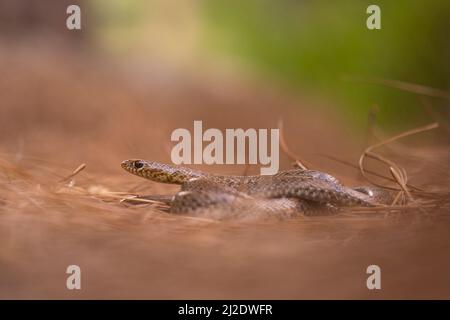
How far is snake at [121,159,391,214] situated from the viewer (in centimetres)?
245

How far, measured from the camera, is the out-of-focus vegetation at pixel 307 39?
6352mm

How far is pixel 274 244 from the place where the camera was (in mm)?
2068

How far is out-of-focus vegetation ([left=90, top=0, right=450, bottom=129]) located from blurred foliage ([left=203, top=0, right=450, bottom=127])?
0.01 metres

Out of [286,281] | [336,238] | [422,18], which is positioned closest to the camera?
[286,281]

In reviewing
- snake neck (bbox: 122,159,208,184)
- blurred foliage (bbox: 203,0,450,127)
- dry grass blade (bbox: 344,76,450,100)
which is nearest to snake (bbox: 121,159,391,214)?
snake neck (bbox: 122,159,208,184)

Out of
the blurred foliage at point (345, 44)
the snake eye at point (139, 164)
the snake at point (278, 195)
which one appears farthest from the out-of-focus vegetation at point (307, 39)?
the snake eye at point (139, 164)

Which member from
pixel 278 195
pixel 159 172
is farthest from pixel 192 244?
pixel 159 172

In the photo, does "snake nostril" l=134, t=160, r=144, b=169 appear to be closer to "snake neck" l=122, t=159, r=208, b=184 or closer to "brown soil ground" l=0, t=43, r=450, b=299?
"snake neck" l=122, t=159, r=208, b=184

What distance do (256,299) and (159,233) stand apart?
1.80 ft

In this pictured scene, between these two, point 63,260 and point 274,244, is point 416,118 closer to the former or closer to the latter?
point 274,244

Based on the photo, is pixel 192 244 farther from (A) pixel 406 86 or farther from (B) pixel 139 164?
(A) pixel 406 86

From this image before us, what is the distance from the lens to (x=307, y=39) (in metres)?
7.13

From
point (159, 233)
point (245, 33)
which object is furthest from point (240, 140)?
point (245, 33)

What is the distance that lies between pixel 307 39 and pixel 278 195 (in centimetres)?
480
